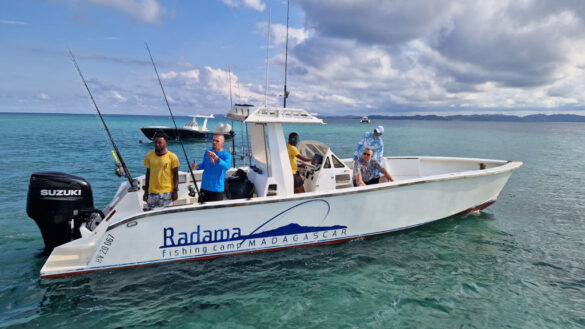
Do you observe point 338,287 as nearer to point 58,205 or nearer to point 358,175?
point 358,175

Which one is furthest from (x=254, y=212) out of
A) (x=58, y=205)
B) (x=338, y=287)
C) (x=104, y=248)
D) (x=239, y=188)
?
(x=58, y=205)

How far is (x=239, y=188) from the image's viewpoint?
6.02 meters

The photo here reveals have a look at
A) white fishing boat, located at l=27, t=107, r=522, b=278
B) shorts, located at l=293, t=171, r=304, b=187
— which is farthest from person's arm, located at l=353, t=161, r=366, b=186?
shorts, located at l=293, t=171, r=304, b=187

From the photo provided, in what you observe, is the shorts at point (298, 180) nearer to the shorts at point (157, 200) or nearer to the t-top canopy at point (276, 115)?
the t-top canopy at point (276, 115)

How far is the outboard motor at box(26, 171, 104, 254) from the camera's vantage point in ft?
15.9

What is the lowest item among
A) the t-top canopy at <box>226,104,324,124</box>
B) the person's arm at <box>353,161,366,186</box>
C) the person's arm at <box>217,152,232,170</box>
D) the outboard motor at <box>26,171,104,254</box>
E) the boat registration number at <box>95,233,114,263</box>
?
the boat registration number at <box>95,233,114,263</box>

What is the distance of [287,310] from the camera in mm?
4273

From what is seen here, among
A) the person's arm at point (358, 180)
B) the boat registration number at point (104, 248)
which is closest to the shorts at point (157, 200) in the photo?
the boat registration number at point (104, 248)

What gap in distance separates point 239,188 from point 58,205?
2882 millimetres

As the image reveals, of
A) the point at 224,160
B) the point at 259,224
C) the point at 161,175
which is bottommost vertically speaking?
the point at 259,224

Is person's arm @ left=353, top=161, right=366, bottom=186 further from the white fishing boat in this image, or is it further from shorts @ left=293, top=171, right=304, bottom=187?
shorts @ left=293, top=171, right=304, bottom=187

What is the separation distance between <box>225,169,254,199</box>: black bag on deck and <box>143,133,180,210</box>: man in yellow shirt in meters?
1.12

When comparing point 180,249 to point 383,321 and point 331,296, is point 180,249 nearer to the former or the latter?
point 331,296

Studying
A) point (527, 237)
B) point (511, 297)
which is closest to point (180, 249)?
point (511, 297)
